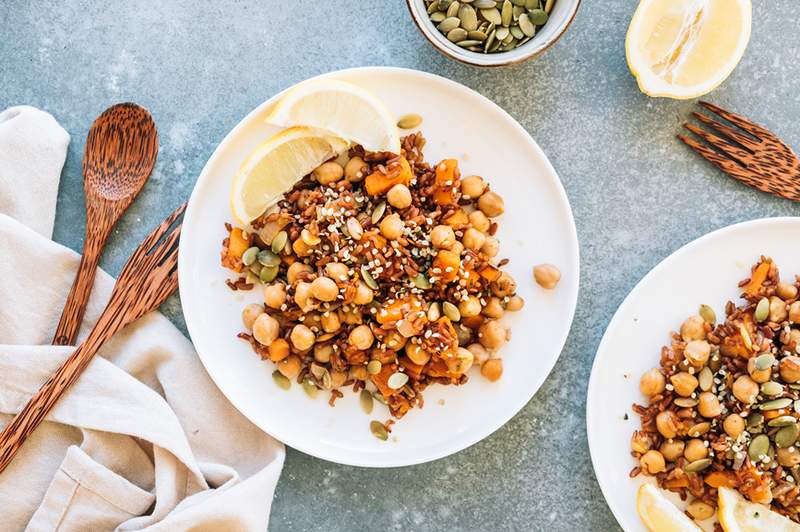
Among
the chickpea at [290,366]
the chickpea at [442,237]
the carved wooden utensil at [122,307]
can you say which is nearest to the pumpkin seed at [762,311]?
the chickpea at [442,237]

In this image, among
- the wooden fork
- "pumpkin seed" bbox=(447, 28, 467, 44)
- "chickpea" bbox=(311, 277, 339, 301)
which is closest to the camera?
"chickpea" bbox=(311, 277, 339, 301)

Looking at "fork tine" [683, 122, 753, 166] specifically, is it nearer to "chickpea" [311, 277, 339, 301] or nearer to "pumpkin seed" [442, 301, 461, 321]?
"pumpkin seed" [442, 301, 461, 321]

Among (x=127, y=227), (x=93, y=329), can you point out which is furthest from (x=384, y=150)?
(x=93, y=329)

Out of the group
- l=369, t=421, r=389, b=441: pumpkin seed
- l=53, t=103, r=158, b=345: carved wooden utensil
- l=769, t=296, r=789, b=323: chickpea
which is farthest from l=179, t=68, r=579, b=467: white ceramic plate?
l=769, t=296, r=789, b=323: chickpea

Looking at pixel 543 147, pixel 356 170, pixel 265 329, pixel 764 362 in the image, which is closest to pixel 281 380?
pixel 265 329

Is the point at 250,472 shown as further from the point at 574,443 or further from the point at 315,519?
the point at 574,443

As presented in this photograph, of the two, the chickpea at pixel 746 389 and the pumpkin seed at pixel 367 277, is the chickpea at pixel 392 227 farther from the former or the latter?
the chickpea at pixel 746 389
